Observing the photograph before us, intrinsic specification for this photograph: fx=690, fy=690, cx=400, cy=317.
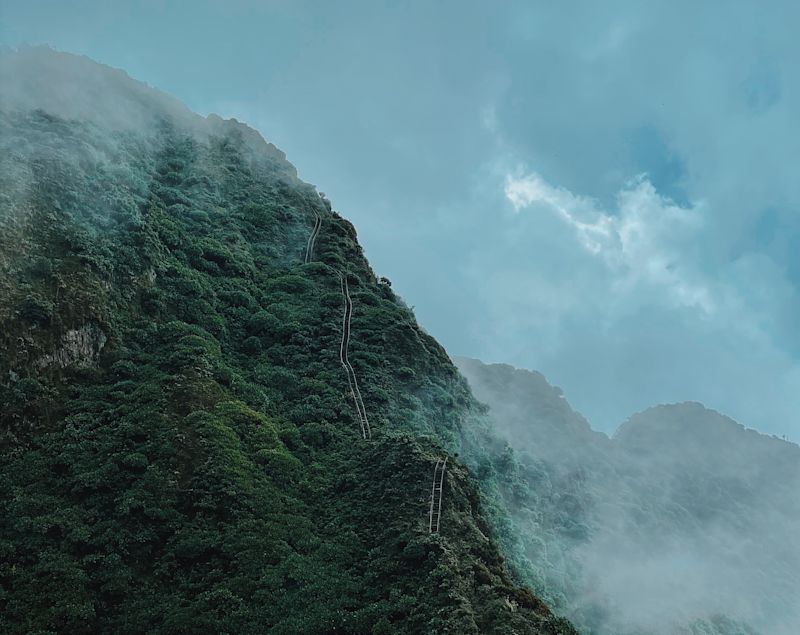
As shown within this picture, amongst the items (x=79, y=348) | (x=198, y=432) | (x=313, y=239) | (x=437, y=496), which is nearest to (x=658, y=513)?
(x=313, y=239)

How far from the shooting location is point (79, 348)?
2692 centimetres

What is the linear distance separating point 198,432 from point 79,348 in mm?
6305

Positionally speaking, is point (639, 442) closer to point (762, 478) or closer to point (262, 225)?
point (762, 478)

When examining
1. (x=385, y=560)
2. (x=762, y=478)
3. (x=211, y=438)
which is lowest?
(x=385, y=560)

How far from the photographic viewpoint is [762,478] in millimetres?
87000

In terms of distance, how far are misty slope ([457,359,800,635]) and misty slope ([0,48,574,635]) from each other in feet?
36.3

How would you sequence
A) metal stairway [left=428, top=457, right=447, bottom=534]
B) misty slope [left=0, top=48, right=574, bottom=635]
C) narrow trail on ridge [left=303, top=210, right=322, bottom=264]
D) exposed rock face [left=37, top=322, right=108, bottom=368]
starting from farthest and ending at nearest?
narrow trail on ridge [left=303, top=210, right=322, bottom=264], exposed rock face [left=37, top=322, right=108, bottom=368], metal stairway [left=428, top=457, right=447, bottom=534], misty slope [left=0, top=48, right=574, bottom=635]

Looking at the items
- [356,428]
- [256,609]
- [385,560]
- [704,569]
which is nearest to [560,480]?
[704,569]

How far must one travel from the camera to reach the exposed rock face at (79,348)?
25.7m

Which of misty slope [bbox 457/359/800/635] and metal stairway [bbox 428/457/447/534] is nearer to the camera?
metal stairway [bbox 428/457/447/534]

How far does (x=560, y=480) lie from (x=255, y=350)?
1213 inches

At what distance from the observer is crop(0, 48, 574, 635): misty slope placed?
19.6 meters

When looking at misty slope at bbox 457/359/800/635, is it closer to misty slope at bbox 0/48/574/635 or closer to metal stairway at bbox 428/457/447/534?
misty slope at bbox 0/48/574/635

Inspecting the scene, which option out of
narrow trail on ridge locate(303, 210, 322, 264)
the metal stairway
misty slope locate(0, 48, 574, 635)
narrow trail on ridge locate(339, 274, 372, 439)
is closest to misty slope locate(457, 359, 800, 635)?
misty slope locate(0, 48, 574, 635)
